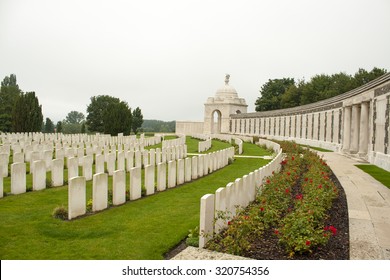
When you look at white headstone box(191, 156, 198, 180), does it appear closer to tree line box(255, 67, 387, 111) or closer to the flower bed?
the flower bed

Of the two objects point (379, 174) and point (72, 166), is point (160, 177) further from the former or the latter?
point (379, 174)

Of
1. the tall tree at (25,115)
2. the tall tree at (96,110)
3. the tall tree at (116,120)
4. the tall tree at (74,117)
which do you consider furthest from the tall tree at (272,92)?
the tall tree at (74,117)

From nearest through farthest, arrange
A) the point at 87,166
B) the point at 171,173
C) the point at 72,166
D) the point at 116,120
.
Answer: the point at 72,166 → the point at 171,173 → the point at 87,166 → the point at 116,120

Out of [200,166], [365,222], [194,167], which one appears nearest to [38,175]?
[194,167]

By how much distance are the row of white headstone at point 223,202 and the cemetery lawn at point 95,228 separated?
22.6 inches

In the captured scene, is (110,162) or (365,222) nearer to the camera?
(365,222)

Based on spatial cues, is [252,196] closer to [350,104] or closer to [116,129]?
[350,104]

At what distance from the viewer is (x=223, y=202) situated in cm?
724

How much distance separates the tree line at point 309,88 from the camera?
5059 centimetres

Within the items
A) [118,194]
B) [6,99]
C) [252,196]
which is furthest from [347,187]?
[6,99]

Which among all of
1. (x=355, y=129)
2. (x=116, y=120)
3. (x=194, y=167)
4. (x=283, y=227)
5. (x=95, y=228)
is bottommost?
(x=95, y=228)

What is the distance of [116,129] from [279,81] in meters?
43.5

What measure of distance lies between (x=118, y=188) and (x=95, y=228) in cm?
211

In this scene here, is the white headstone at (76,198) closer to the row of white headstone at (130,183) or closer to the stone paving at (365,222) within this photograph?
the row of white headstone at (130,183)
